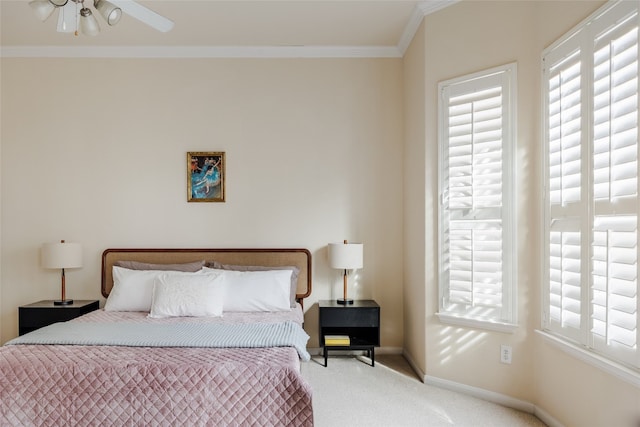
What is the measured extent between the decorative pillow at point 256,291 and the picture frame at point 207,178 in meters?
0.83

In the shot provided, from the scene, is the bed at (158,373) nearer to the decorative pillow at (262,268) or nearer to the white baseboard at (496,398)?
the decorative pillow at (262,268)

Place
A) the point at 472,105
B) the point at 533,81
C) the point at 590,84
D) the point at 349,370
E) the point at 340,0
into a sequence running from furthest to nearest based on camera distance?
the point at 349,370 → the point at 340,0 → the point at 472,105 → the point at 533,81 → the point at 590,84

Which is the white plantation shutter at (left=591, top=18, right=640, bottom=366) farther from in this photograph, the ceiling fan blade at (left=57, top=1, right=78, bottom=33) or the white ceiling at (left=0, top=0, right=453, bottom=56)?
the ceiling fan blade at (left=57, top=1, right=78, bottom=33)

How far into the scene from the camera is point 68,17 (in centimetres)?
244

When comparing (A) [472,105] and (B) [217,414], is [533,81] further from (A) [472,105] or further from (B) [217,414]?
(B) [217,414]

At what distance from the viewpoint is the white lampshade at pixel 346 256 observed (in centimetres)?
366

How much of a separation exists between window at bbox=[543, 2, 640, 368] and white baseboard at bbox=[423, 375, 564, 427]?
56 cm

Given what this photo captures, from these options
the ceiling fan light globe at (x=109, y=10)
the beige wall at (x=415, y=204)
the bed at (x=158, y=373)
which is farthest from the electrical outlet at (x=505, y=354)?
the ceiling fan light globe at (x=109, y=10)

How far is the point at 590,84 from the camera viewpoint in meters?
2.20

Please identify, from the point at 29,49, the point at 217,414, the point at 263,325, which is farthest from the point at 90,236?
the point at 217,414

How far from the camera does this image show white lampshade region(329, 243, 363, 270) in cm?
366

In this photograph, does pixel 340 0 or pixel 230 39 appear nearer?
pixel 340 0

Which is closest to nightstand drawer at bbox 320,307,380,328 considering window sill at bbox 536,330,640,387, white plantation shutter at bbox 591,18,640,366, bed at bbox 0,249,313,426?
bed at bbox 0,249,313,426

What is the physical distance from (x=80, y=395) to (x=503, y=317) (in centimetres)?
259
